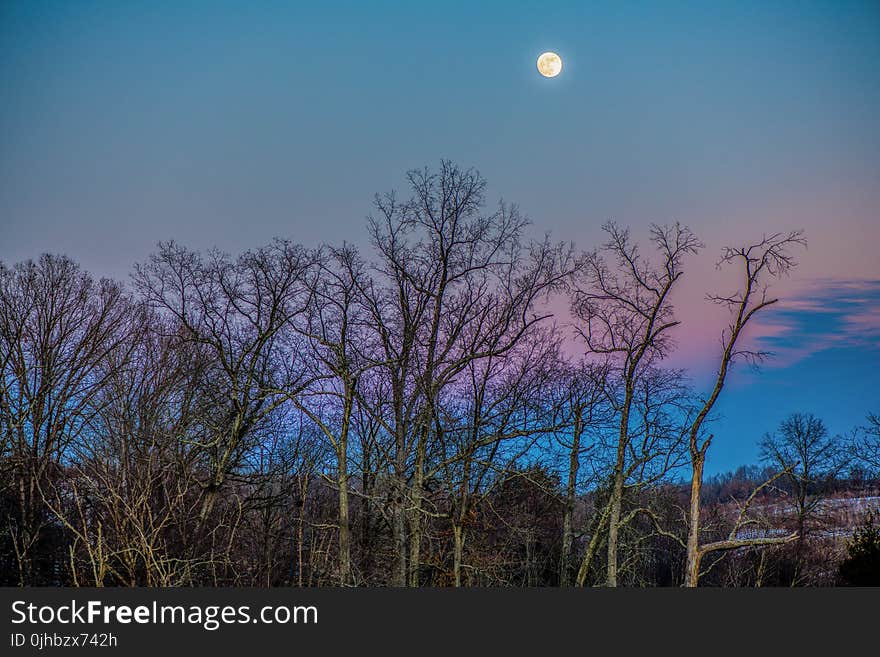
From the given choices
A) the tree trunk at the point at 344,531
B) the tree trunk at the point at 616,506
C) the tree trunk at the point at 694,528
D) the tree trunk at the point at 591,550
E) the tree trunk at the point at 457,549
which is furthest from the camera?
the tree trunk at the point at 591,550

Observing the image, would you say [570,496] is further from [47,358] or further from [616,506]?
[47,358]

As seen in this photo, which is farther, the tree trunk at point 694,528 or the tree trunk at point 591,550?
the tree trunk at point 591,550

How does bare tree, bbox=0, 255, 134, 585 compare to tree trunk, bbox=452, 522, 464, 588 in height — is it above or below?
above

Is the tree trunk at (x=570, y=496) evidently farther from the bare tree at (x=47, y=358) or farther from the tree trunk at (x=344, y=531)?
the bare tree at (x=47, y=358)

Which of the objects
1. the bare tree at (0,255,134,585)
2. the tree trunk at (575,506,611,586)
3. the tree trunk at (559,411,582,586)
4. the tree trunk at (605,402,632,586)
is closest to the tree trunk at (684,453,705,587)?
the tree trunk at (605,402,632,586)

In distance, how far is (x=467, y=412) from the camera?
19594 millimetres

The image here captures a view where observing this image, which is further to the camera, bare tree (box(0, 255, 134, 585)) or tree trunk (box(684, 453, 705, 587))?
bare tree (box(0, 255, 134, 585))

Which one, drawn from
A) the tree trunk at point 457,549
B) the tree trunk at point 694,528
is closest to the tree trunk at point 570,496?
the tree trunk at point 457,549

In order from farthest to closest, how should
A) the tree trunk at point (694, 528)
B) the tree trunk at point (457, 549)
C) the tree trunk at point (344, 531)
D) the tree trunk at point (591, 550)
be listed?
1. the tree trunk at point (591, 550)
2. the tree trunk at point (457, 549)
3. the tree trunk at point (344, 531)
4. the tree trunk at point (694, 528)

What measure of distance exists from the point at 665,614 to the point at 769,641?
4.25 ft

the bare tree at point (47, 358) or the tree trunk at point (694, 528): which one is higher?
the bare tree at point (47, 358)

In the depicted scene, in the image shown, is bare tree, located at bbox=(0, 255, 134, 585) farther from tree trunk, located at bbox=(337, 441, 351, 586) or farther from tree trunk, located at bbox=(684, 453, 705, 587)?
tree trunk, located at bbox=(684, 453, 705, 587)

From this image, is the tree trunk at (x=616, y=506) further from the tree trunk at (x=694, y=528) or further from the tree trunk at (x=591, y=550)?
the tree trunk at (x=694, y=528)

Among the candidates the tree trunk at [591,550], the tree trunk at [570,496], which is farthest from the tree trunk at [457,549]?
the tree trunk at [570,496]
